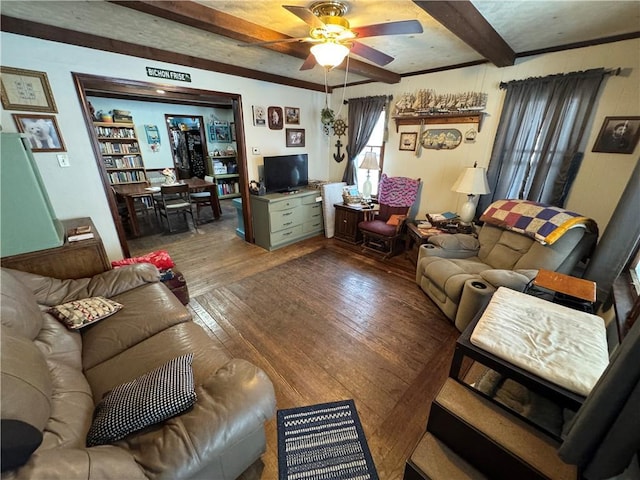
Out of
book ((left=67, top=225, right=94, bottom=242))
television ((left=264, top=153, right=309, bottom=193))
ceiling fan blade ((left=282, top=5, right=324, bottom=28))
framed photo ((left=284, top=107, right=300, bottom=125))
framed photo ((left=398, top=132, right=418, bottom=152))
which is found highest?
ceiling fan blade ((left=282, top=5, right=324, bottom=28))

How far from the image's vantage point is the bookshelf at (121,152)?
496 cm

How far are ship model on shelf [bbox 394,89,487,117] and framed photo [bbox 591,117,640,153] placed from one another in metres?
1.06

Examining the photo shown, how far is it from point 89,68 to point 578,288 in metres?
4.20

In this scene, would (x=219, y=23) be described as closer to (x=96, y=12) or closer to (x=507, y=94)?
(x=96, y=12)

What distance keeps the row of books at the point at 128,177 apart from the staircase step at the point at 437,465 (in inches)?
255

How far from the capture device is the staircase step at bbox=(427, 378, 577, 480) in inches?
35.4

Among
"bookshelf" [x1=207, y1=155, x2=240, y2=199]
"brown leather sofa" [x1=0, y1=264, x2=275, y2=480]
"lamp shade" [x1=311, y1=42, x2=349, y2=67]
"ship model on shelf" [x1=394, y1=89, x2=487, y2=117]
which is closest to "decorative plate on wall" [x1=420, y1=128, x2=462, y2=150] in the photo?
"ship model on shelf" [x1=394, y1=89, x2=487, y2=117]

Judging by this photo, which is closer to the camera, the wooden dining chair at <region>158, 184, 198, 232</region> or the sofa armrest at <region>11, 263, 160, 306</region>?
the sofa armrest at <region>11, 263, 160, 306</region>

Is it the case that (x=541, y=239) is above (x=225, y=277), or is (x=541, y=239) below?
above

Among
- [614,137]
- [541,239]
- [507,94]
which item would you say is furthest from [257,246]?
[614,137]

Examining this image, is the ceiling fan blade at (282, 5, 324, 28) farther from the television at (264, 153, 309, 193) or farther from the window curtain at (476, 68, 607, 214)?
the window curtain at (476, 68, 607, 214)

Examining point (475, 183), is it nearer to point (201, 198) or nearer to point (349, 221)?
point (349, 221)

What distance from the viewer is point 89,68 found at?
228cm

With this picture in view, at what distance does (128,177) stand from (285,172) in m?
3.85
